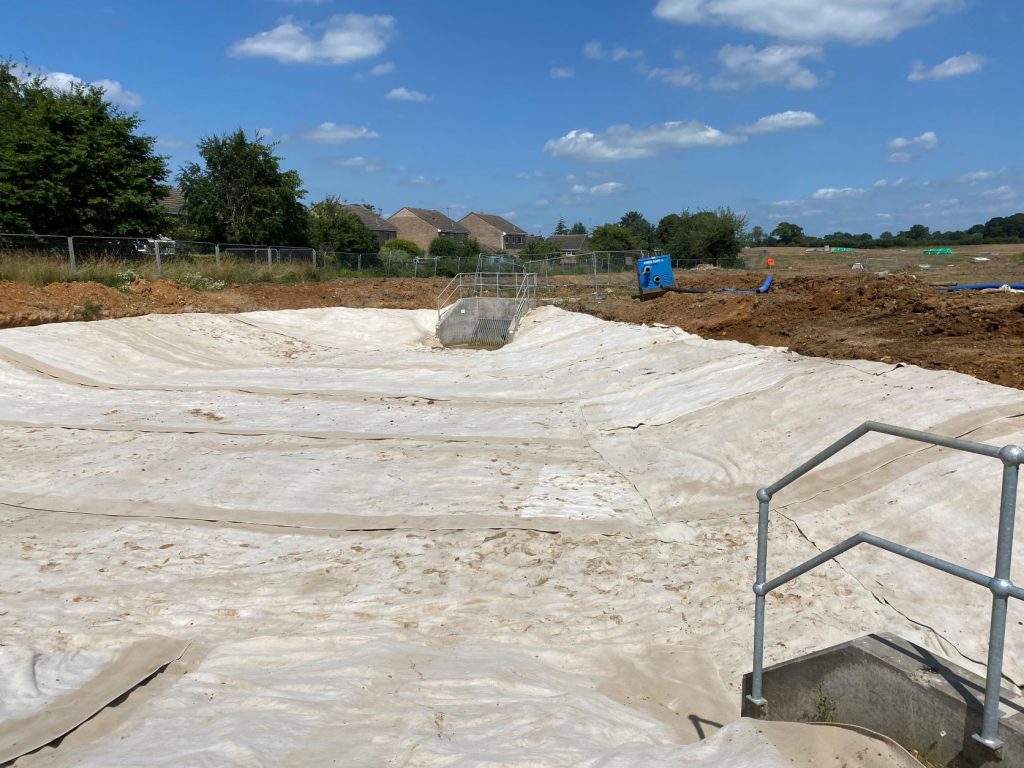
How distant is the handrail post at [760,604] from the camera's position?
3984 mm

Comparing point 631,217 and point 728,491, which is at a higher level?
point 631,217

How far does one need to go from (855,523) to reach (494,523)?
3.70 m

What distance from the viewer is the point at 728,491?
9.23m

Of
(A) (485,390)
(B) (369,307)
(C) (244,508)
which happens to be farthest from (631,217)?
(C) (244,508)

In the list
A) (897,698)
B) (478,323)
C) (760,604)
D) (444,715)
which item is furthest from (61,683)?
(478,323)

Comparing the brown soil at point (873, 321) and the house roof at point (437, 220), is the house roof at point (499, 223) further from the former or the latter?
the brown soil at point (873, 321)

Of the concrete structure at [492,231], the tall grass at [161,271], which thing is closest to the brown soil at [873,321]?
the tall grass at [161,271]

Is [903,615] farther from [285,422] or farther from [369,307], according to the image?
[369,307]

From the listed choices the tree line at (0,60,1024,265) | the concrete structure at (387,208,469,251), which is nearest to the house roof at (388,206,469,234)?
the concrete structure at (387,208,469,251)

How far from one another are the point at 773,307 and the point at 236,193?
106 ft

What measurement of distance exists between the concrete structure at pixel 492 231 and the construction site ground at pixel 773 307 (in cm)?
6542

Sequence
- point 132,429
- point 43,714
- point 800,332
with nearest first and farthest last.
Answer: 1. point 43,714
2. point 132,429
3. point 800,332

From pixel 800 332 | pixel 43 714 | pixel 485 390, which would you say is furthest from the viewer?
pixel 485 390

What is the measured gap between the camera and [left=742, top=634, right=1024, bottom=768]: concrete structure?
3131mm
